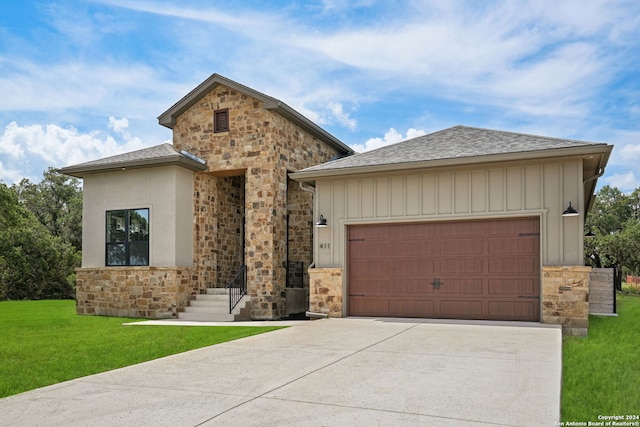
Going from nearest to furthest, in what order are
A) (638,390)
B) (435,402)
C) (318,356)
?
1. (435,402)
2. (638,390)
3. (318,356)

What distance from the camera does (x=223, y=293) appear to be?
14.9m

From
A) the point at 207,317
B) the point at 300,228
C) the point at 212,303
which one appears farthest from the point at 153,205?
the point at 300,228

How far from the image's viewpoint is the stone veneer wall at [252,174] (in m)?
14.2

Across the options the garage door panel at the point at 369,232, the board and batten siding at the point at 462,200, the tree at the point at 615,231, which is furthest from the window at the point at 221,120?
the tree at the point at 615,231

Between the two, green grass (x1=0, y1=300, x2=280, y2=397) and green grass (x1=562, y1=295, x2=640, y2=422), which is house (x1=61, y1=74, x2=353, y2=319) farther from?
green grass (x1=562, y1=295, x2=640, y2=422)

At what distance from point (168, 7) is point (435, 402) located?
11061mm

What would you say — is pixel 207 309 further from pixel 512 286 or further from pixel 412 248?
pixel 512 286

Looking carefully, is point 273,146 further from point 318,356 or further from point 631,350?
point 631,350

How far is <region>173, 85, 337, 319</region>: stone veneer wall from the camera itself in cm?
1418

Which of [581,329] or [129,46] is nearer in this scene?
[581,329]

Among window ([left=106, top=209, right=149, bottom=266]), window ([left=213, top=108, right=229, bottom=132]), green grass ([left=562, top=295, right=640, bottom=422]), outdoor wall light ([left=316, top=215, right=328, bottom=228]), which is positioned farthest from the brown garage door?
window ([left=106, top=209, right=149, bottom=266])

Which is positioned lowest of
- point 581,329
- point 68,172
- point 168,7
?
point 581,329

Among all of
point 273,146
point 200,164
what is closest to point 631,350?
point 273,146

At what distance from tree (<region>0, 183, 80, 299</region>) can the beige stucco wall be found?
37.8 ft
